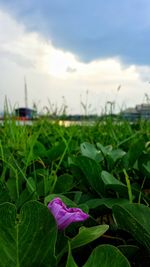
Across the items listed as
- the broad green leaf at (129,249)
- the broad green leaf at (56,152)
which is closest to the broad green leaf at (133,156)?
the broad green leaf at (56,152)

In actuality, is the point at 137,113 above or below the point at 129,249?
above

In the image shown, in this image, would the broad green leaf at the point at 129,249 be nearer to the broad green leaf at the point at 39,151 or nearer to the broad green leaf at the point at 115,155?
the broad green leaf at the point at 115,155

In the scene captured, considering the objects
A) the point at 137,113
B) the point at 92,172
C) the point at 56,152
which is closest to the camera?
the point at 92,172

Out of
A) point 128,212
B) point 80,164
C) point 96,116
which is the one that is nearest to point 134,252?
point 128,212

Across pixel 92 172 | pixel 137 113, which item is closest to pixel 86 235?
pixel 92 172

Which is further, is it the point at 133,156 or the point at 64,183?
the point at 133,156

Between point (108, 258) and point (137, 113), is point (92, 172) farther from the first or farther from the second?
point (137, 113)

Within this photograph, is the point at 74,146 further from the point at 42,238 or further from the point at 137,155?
the point at 42,238
